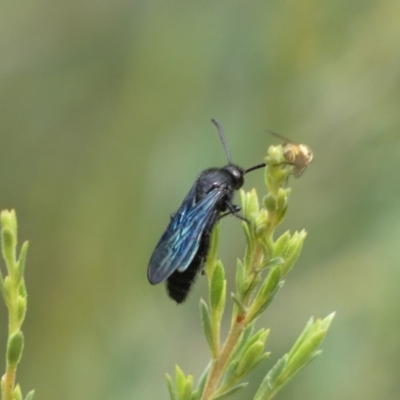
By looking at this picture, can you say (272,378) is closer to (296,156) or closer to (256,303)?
(256,303)

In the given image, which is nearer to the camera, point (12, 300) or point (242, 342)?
point (12, 300)

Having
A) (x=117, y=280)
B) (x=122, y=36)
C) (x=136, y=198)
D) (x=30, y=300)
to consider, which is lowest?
(x=30, y=300)

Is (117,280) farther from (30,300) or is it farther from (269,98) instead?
(269,98)

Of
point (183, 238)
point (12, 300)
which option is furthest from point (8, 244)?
point (183, 238)

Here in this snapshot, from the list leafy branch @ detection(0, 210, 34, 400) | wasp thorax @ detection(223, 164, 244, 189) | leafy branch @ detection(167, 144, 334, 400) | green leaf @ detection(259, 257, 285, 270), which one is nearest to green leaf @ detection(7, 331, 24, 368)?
leafy branch @ detection(0, 210, 34, 400)

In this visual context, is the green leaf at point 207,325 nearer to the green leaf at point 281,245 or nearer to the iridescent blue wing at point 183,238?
the green leaf at point 281,245

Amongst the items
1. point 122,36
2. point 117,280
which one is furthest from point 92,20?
point 117,280

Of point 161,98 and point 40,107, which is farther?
point 40,107

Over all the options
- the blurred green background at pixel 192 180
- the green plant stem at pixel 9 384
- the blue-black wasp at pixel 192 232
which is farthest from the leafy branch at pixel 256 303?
the blurred green background at pixel 192 180
